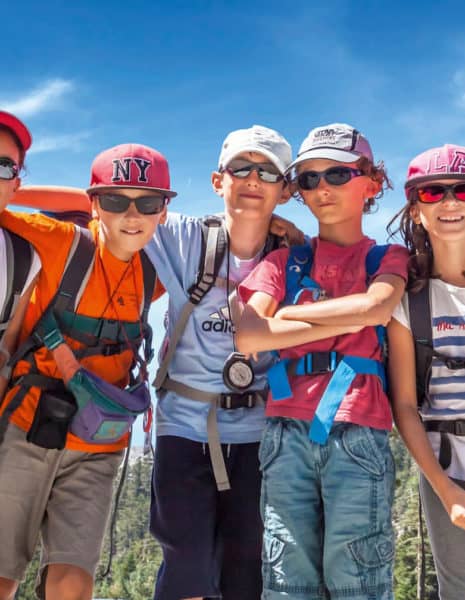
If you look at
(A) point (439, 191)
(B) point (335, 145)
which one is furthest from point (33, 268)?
(A) point (439, 191)

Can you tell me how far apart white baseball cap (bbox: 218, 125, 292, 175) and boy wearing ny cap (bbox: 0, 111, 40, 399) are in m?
1.53

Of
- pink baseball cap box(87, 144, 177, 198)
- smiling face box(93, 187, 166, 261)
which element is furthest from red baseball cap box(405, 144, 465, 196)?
smiling face box(93, 187, 166, 261)

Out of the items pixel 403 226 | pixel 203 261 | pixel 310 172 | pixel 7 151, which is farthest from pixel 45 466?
pixel 403 226

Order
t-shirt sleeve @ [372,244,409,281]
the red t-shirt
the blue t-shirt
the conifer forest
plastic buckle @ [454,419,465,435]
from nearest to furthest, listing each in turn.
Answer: the red t-shirt
t-shirt sleeve @ [372,244,409,281]
plastic buckle @ [454,419,465,435]
the blue t-shirt
the conifer forest

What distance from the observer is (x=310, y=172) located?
4.82 metres

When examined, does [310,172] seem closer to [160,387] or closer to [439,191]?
[439,191]

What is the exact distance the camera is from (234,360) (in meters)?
5.01

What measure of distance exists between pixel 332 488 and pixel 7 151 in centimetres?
324

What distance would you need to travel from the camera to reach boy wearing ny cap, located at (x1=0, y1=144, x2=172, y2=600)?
4891 millimetres

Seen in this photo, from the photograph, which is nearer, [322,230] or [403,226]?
[322,230]

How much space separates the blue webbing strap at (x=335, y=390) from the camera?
4.07 m

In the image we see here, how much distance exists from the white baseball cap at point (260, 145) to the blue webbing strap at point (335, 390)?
182 centimetres

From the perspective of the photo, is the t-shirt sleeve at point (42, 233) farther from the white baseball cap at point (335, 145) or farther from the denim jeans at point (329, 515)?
the denim jeans at point (329, 515)

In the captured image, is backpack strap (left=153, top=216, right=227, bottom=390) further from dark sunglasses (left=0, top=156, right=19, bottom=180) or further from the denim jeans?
dark sunglasses (left=0, top=156, right=19, bottom=180)
